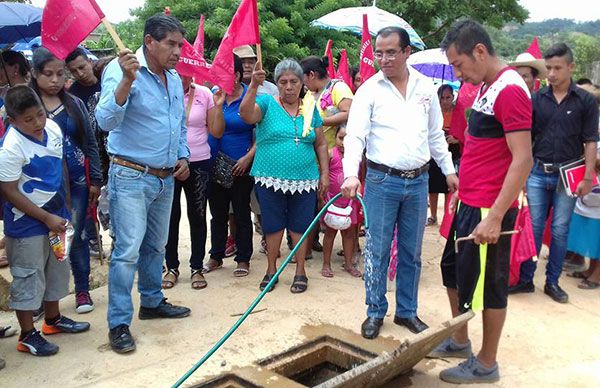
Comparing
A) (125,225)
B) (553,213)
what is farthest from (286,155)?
(553,213)

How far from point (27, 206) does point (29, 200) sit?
0.16ft

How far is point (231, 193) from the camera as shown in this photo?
5277 mm

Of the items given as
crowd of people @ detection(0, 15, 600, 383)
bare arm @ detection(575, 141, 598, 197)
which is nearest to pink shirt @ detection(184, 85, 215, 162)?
crowd of people @ detection(0, 15, 600, 383)

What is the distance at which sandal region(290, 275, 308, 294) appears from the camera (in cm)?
495

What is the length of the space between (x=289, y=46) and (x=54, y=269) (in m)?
8.70

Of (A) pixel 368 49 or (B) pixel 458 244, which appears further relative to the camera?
(A) pixel 368 49

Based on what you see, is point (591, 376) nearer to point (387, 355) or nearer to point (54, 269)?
point (387, 355)

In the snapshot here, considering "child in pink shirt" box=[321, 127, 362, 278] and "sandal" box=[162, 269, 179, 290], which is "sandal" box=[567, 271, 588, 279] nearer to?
"child in pink shirt" box=[321, 127, 362, 278]

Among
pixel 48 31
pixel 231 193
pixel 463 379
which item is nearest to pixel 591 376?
pixel 463 379

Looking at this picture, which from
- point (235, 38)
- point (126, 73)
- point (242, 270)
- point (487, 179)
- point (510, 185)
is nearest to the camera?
point (510, 185)

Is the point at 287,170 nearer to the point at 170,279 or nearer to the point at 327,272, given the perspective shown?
the point at 327,272

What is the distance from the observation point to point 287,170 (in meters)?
4.82

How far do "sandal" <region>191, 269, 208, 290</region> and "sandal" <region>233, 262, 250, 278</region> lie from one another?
0.35 metres

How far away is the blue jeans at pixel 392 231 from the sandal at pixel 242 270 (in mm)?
1600
